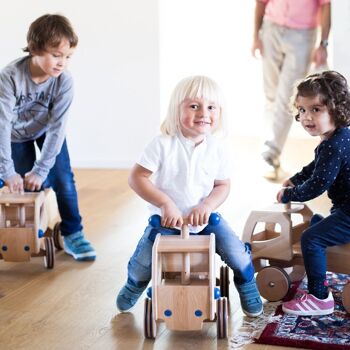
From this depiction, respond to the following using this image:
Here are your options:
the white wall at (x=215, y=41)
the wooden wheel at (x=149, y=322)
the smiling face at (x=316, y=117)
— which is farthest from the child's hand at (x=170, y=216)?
the white wall at (x=215, y=41)

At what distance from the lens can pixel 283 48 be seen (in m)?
4.02

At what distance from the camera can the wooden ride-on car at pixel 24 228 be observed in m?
2.47

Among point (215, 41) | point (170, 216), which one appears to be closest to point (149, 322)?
point (170, 216)

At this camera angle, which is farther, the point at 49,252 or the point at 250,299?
the point at 49,252

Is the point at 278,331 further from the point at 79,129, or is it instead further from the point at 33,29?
the point at 79,129

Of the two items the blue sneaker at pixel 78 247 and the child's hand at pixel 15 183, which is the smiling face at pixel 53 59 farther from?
the blue sneaker at pixel 78 247

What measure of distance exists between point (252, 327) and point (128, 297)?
0.36 m

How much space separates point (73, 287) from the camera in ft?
7.68

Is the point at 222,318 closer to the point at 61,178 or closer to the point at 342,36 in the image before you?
the point at 61,178

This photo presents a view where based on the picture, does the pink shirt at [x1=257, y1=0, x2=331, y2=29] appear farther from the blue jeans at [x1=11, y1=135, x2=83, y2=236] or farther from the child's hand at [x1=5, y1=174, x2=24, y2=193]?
the child's hand at [x1=5, y1=174, x2=24, y2=193]

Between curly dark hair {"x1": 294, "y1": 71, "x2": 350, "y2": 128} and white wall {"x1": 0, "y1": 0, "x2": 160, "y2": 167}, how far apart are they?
8.03 ft

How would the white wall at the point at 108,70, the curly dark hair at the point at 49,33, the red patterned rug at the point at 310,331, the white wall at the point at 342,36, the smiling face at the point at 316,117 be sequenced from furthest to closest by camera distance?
the white wall at the point at 108,70
the white wall at the point at 342,36
the curly dark hair at the point at 49,33
the smiling face at the point at 316,117
the red patterned rug at the point at 310,331

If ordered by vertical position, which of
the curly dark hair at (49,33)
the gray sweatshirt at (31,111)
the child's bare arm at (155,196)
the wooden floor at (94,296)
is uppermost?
the curly dark hair at (49,33)

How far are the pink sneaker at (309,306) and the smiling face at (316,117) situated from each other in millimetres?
450
